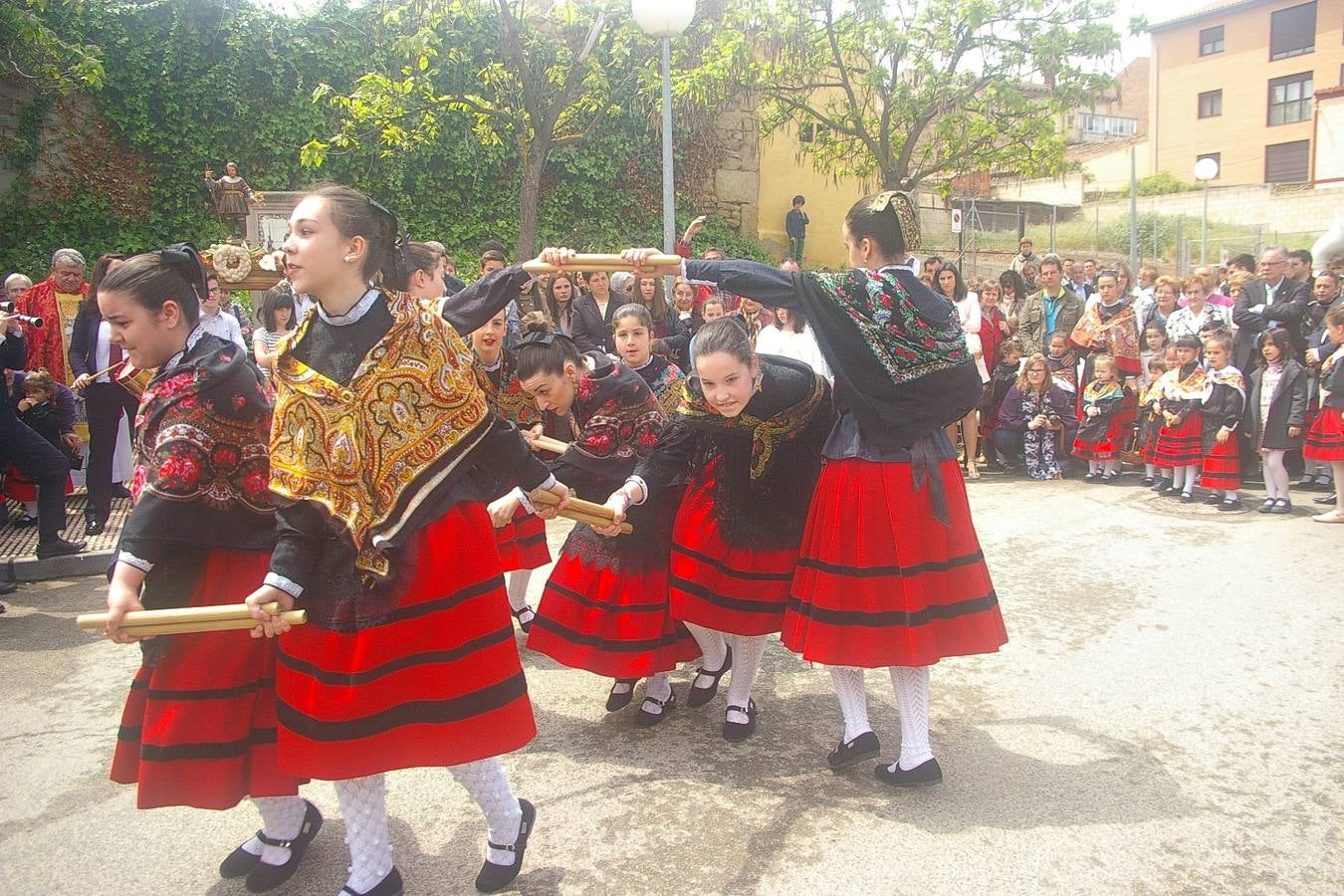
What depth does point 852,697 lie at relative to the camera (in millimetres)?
3572

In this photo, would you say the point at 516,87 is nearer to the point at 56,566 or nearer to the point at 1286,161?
the point at 56,566

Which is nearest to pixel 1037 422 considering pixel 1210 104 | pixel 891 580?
pixel 891 580

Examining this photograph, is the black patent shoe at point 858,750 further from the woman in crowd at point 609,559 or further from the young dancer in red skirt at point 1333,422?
the young dancer in red skirt at point 1333,422

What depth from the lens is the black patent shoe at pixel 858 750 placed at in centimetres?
355

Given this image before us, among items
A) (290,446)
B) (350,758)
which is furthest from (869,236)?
(350,758)

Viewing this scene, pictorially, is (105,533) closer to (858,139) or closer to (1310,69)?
(858,139)

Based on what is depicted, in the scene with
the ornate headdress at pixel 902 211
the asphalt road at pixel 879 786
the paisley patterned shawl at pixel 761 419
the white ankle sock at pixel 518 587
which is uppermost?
the ornate headdress at pixel 902 211

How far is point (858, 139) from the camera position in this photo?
19.0m

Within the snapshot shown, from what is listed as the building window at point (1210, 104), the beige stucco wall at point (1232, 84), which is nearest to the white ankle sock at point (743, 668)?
the beige stucco wall at point (1232, 84)

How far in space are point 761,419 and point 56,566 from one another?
5101 millimetres

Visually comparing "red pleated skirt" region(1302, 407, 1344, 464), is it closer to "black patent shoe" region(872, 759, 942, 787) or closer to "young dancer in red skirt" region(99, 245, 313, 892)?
"black patent shoe" region(872, 759, 942, 787)

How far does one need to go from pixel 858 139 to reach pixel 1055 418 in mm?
10979

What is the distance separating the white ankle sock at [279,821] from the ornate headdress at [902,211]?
269cm

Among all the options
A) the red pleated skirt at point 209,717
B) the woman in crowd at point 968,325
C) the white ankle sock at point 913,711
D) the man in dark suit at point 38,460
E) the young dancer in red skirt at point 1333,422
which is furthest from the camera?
the woman in crowd at point 968,325
